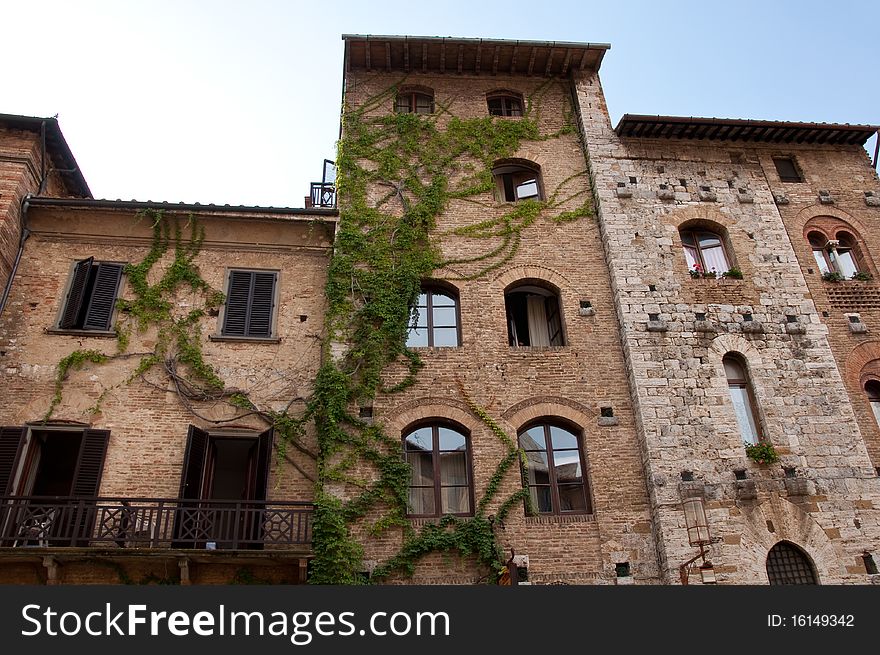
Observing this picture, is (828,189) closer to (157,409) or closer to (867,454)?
(867,454)

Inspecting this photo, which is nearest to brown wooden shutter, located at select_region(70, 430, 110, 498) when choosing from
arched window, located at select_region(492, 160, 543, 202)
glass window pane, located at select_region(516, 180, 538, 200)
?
arched window, located at select_region(492, 160, 543, 202)

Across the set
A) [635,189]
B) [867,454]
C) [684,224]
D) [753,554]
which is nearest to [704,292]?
[684,224]

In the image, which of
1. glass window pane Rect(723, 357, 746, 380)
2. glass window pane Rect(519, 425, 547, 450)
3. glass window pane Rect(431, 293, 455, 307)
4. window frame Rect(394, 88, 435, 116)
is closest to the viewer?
glass window pane Rect(519, 425, 547, 450)

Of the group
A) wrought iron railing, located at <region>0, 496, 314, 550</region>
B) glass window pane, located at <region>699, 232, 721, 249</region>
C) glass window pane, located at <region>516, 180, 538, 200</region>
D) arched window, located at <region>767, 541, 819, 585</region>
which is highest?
glass window pane, located at <region>516, 180, 538, 200</region>

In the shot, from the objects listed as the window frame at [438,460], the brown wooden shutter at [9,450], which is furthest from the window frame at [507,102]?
the brown wooden shutter at [9,450]

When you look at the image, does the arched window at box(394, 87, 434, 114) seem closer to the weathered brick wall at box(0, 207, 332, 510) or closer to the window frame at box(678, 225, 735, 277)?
the weathered brick wall at box(0, 207, 332, 510)

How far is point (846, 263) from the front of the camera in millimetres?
15555

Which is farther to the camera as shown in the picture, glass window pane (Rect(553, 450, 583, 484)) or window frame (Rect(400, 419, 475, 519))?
glass window pane (Rect(553, 450, 583, 484))

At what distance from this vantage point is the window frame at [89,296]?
13250 mm

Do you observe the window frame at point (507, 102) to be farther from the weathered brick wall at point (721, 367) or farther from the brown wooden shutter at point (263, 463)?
the brown wooden shutter at point (263, 463)

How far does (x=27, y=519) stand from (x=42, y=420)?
2.17 metres

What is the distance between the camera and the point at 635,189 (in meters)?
15.6

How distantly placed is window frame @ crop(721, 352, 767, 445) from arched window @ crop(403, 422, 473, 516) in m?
5.10

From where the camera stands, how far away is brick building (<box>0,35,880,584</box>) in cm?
1152
